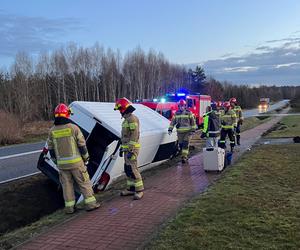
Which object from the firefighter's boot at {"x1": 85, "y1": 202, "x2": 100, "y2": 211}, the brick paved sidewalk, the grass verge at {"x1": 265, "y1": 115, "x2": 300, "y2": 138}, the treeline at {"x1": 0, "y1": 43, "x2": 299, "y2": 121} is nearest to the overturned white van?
the brick paved sidewalk

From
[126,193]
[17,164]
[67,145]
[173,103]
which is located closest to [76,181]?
[67,145]

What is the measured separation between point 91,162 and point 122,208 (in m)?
2.42

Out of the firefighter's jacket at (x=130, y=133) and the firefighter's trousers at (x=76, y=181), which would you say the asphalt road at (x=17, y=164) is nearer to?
the firefighter's trousers at (x=76, y=181)

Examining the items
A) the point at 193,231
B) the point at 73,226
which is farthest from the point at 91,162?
the point at 193,231

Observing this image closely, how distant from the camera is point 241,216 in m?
5.77

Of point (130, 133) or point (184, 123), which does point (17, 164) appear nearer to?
point (184, 123)

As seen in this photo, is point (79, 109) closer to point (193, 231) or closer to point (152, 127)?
point (152, 127)

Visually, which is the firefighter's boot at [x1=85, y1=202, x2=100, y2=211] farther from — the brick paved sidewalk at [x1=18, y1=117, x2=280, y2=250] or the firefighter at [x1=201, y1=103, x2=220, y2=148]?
the firefighter at [x1=201, y1=103, x2=220, y2=148]

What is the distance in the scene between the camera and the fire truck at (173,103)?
2183 cm

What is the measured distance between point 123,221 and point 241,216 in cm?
180

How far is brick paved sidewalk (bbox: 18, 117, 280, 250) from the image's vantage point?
16.7 feet

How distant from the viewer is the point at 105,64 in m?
71.2

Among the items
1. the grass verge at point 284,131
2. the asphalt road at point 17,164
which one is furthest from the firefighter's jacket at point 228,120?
the grass verge at point 284,131

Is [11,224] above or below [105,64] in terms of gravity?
below
